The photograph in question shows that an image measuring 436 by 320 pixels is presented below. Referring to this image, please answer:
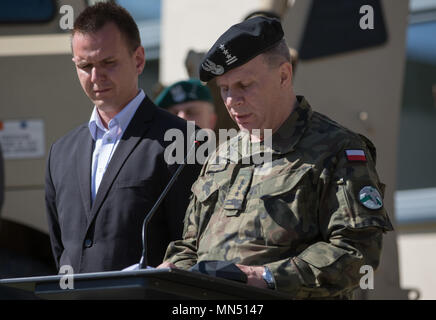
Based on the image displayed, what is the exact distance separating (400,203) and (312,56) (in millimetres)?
2019

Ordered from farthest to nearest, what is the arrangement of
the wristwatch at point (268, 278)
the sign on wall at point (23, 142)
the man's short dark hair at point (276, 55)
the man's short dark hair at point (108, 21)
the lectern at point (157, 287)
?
the sign on wall at point (23, 142), the man's short dark hair at point (108, 21), the man's short dark hair at point (276, 55), the wristwatch at point (268, 278), the lectern at point (157, 287)

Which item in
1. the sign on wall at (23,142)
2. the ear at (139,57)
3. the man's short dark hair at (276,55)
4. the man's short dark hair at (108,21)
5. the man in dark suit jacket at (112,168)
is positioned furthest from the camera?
the sign on wall at (23,142)

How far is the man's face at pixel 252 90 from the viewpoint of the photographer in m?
2.46

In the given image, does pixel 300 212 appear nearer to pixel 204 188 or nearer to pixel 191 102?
pixel 204 188

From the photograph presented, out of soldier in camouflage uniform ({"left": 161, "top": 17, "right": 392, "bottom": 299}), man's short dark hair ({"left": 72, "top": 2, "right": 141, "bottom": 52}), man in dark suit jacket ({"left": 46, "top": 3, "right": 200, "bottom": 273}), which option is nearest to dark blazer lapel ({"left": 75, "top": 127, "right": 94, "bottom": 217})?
man in dark suit jacket ({"left": 46, "top": 3, "right": 200, "bottom": 273})

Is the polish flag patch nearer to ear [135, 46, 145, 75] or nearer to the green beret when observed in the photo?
ear [135, 46, 145, 75]

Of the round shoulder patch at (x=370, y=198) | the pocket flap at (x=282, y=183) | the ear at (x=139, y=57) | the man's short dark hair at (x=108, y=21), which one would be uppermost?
the man's short dark hair at (x=108, y=21)

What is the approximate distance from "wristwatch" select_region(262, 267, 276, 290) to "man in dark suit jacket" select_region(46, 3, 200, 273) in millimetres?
685

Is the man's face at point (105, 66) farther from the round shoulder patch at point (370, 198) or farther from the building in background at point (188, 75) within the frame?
the building in background at point (188, 75)

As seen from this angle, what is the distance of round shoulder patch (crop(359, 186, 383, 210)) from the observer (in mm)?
2297

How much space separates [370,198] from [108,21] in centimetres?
122

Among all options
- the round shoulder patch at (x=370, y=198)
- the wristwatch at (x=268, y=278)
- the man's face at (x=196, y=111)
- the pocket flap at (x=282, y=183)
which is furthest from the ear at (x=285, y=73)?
the man's face at (x=196, y=111)
